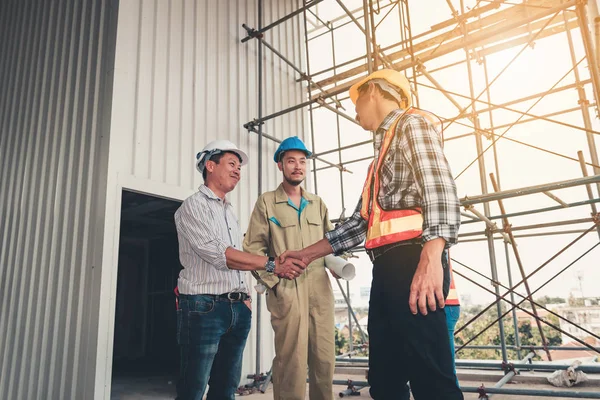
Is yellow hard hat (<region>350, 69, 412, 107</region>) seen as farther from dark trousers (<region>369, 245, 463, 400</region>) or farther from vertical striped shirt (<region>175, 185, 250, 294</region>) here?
vertical striped shirt (<region>175, 185, 250, 294</region>)

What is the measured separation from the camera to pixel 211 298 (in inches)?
107

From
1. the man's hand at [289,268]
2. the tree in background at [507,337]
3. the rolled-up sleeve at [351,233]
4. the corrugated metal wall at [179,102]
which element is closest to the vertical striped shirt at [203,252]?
the man's hand at [289,268]

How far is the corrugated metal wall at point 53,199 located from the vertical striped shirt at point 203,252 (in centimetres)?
193

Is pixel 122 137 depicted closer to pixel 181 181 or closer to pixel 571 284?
pixel 181 181

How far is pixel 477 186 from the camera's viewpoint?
19000 mm

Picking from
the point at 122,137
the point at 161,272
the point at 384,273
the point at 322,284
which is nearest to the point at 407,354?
the point at 384,273

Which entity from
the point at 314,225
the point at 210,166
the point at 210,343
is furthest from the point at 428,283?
the point at 210,166

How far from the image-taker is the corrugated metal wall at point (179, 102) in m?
4.64

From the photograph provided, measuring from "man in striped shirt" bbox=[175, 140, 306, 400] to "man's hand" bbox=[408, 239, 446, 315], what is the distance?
1.19 metres

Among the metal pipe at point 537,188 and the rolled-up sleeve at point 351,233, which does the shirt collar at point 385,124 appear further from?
the metal pipe at point 537,188

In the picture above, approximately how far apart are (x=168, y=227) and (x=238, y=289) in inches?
280

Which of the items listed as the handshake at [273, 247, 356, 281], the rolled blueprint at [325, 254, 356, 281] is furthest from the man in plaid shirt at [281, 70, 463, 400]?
the rolled blueprint at [325, 254, 356, 281]

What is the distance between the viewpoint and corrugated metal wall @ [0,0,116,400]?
439cm

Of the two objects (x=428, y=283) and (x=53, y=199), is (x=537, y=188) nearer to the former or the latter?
(x=428, y=283)
